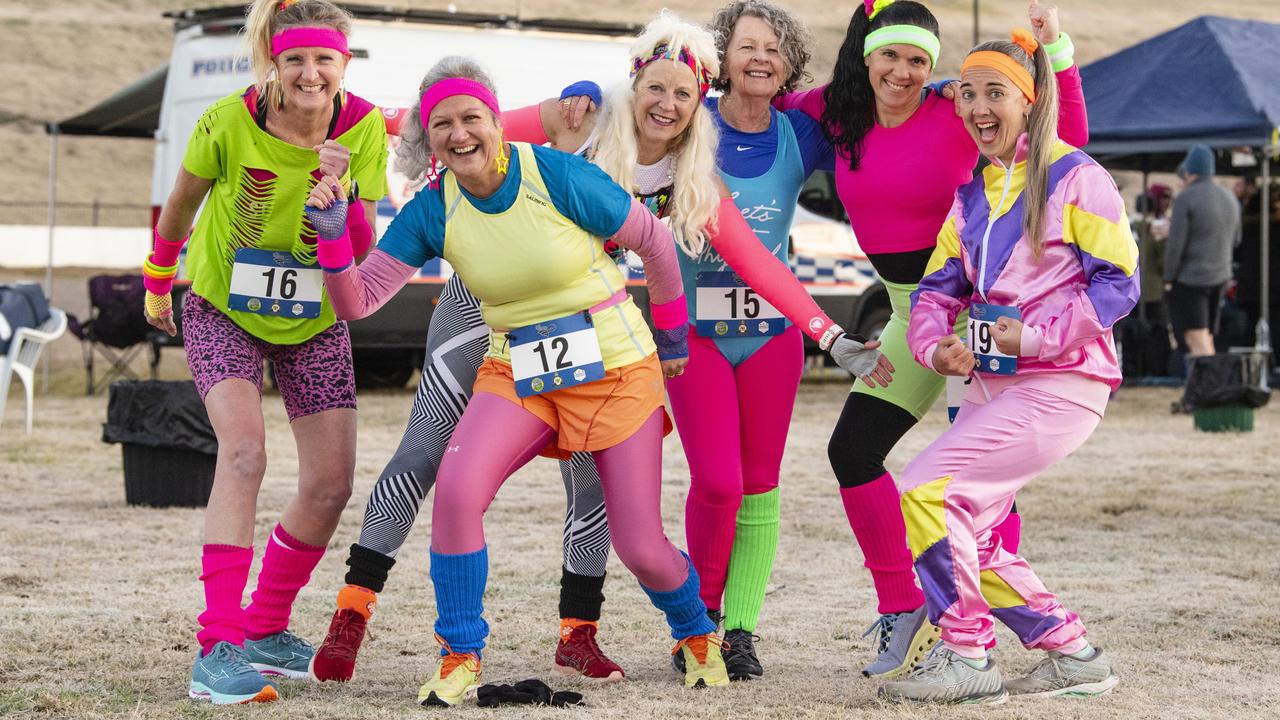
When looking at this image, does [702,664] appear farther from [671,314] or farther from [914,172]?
[914,172]

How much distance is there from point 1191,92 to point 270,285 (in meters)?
10.4

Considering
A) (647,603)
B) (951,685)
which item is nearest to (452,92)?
(951,685)

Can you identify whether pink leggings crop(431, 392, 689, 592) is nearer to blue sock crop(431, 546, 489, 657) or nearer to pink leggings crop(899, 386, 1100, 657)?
blue sock crop(431, 546, 489, 657)

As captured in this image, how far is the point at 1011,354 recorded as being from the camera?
384 centimetres

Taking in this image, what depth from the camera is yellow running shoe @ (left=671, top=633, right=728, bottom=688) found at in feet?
13.4

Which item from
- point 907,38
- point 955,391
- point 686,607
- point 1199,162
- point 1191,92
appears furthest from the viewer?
point 1191,92

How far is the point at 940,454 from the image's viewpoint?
12.7 feet

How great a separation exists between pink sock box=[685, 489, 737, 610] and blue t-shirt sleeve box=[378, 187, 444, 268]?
1022 millimetres

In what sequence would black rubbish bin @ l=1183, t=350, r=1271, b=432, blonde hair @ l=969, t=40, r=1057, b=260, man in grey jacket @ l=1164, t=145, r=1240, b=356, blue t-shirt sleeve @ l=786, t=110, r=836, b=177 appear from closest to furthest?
blonde hair @ l=969, t=40, r=1057, b=260, blue t-shirt sleeve @ l=786, t=110, r=836, b=177, black rubbish bin @ l=1183, t=350, r=1271, b=432, man in grey jacket @ l=1164, t=145, r=1240, b=356

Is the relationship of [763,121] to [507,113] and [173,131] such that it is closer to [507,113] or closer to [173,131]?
[507,113]

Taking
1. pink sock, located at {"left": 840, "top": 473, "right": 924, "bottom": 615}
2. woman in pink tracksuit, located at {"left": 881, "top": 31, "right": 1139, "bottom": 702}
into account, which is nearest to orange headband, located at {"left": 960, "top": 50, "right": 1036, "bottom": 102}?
woman in pink tracksuit, located at {"left": 881, "top": 31, "right": 1139, "bottom": 702}

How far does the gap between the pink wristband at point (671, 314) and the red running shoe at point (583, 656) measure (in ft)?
2.79

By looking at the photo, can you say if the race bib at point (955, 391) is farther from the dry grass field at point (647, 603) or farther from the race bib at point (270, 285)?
the race bib at point (270, 285)

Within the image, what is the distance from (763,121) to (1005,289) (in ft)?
2.77
